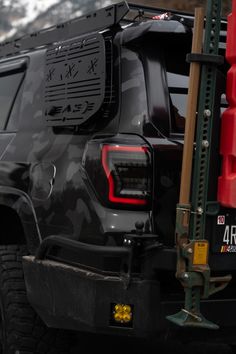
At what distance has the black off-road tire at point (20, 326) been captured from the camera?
11.5 feet

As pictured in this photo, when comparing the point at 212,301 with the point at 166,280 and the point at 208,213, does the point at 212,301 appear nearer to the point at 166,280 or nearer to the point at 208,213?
the point at 166,280

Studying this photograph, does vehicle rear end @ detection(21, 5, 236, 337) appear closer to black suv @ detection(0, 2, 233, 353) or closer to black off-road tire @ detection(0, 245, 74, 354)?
black suv @ detection(0, 2, 233, 353)

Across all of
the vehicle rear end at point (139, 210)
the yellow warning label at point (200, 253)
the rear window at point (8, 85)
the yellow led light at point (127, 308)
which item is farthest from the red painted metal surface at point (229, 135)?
the rear window at point (8, 85)

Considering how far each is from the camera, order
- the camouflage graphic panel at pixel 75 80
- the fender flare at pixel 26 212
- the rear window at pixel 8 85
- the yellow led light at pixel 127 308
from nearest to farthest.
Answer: the yellow led light at pixel 127 308
the camouflage graphic panel at pixel 75 80
the fender flare at pixel 26 212
the rear window at pixel 8 85

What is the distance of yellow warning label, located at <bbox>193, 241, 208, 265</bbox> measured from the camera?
9.16 ft

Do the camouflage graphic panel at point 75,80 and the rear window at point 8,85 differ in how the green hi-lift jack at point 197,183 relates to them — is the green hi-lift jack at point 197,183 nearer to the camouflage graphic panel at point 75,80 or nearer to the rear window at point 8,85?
the camouflage graphic panel at point 75,80

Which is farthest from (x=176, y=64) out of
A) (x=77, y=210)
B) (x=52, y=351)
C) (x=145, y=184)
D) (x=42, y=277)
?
(x=52, y=351)

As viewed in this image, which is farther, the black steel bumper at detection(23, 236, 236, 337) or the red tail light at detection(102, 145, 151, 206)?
the red tail light at detection(102, 145, 151, 206)

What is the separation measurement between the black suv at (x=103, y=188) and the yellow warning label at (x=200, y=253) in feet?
0.36

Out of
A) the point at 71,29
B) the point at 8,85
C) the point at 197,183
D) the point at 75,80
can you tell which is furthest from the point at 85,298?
the point at 8,85

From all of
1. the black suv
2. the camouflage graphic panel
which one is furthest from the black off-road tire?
the camouflage graphic panel

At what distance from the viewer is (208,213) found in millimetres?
2855

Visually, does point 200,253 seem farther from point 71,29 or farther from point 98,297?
point 71,29

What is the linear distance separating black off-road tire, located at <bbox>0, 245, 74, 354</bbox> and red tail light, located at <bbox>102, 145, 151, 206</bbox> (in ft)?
3.29
